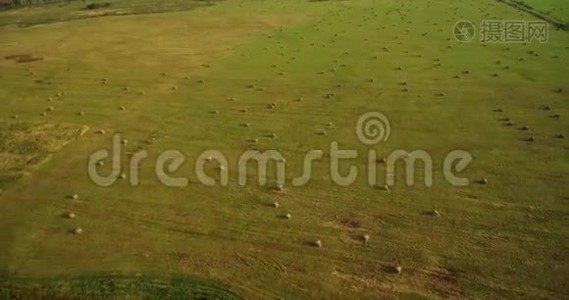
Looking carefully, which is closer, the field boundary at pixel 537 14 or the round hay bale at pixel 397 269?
the round hay bale at pixel 397 269

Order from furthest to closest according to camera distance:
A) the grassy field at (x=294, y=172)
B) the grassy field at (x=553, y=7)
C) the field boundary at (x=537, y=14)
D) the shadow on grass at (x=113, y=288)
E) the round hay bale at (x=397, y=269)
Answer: the grassy field at (x=553, y=7)
the field boundary at (x=537, y=14)
the grassy field at (x=294, y=172)
the round hay bale at (x=397, y=269)
the shadow on grass at (x=113, y=288)

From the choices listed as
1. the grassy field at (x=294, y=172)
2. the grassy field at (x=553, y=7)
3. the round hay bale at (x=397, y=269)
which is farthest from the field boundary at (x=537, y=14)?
the round hay bale at (x=397, y=269)

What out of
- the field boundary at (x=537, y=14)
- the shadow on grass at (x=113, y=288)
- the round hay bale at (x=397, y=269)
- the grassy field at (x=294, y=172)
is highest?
the field boundary at (x=537, y=14)

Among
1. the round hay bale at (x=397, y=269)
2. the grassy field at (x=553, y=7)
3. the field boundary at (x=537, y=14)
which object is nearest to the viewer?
the round hay bale at (x=397, y=269)

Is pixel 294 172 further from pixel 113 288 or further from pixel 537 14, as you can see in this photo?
pixel 537 14

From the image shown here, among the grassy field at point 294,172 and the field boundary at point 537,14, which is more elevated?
A: the field boundary at point 537,14

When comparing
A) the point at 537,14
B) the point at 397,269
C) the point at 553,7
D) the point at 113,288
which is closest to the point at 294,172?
the point at 397,269

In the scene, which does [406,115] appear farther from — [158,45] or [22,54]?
[22,54]

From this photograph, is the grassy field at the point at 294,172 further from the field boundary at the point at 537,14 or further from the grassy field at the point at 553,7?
the grassy field at the point at 553,7

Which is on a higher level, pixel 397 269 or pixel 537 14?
pixel 537 14

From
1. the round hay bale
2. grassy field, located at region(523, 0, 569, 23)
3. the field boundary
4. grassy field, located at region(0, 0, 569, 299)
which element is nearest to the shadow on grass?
grassy field, located at region(0, 0, 569, 299)
